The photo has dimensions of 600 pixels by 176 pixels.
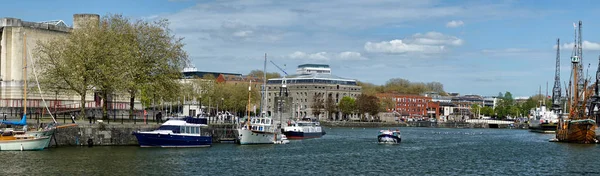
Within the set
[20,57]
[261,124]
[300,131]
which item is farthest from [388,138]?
[20,57]

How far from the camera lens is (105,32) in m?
83.8

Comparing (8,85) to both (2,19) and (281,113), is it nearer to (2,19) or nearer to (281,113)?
(2,19)

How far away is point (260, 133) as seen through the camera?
87.8 meters

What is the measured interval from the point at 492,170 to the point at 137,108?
63242 mm

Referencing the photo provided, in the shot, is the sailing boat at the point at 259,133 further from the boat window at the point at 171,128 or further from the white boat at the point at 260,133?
the boat window at the point at 171,128

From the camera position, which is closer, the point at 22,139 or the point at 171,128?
the point at 22,139

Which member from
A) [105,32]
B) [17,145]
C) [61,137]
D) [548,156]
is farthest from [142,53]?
[548,156]

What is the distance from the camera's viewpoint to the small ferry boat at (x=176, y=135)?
7312 centimetres

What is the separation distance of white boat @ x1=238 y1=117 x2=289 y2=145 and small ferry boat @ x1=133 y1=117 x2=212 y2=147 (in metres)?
7.03

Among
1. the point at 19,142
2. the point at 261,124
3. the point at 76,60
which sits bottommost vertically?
the point at 19,142

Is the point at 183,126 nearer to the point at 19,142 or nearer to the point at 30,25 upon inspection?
the point at 19,142

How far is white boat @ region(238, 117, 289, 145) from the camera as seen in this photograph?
85.2 metres

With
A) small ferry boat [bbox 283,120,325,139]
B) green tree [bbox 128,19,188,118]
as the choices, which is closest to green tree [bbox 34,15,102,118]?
green tree [bbox 128,19,188,118]

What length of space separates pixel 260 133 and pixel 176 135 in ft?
49.4
